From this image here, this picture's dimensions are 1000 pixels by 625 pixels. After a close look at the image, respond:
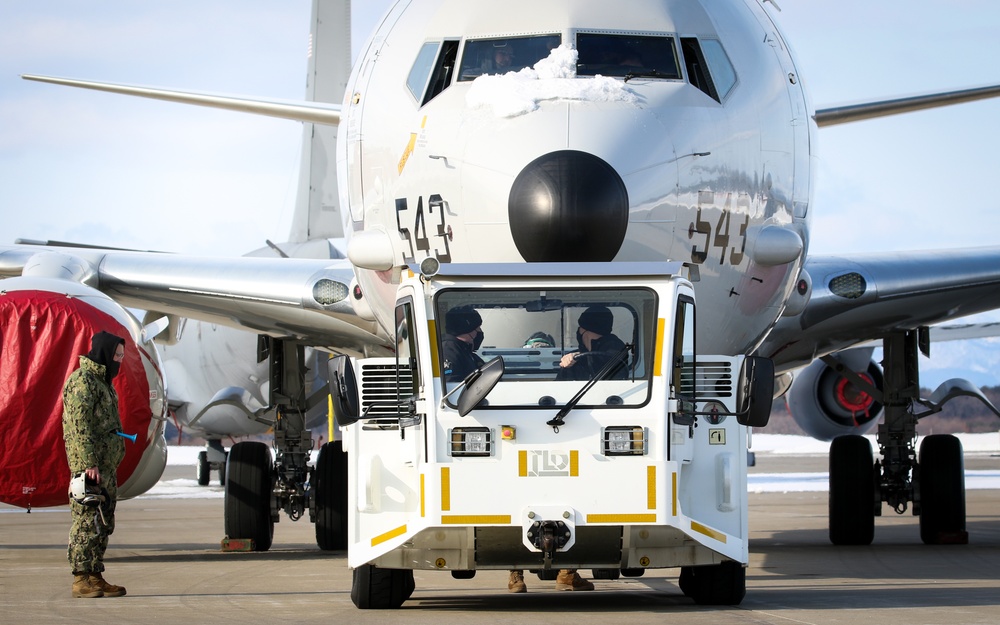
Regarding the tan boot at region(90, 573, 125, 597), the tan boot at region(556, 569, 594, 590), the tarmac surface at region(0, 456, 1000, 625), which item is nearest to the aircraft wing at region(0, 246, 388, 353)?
the tarmac surface at region(0, 456, 1000, 625)

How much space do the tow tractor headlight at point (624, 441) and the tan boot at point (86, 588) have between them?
3.63 meters

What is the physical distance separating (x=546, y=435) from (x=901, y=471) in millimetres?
7604

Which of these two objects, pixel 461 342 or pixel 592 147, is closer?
pixel 461 342

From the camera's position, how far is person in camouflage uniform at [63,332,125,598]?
366 inches

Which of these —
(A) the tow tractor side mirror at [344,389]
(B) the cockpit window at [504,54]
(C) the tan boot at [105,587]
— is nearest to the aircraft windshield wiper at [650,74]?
(B) the cockpit window at [504,54]

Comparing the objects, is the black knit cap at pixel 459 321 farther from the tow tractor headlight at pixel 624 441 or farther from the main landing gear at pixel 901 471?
the main landing gear at pixel 901 471

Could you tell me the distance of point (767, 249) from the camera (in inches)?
374

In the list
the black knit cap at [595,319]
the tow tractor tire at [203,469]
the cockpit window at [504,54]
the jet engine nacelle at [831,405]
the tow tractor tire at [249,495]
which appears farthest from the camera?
the tow tractor tire at [203,469]

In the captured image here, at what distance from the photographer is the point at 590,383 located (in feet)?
25.4

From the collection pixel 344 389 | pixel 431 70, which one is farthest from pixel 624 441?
pixel 431 70

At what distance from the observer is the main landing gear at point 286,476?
1404 centimetres

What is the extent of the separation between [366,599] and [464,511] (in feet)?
3.94

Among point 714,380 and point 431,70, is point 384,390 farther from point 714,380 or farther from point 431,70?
point 431,70

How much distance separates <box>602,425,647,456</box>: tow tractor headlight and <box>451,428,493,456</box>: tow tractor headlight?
596 millimetres
